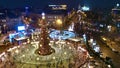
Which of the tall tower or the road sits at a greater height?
the tall tower

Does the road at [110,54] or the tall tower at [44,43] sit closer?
the tall tower at [44,43]

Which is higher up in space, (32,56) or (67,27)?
(32,56)

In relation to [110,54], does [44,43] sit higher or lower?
higher

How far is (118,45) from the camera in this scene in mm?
36781

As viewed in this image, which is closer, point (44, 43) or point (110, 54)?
point (44, 43)

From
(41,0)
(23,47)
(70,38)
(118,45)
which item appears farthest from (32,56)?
(41,0)

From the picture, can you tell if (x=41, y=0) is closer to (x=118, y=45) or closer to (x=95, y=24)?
(x=95, y=24)

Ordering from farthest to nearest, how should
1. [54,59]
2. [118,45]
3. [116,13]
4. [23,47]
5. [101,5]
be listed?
[101,5]
[116,13]
[118,45]
[23,47]
[54,59]

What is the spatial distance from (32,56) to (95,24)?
82.5 ft

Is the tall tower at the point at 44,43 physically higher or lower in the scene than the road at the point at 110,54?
higher

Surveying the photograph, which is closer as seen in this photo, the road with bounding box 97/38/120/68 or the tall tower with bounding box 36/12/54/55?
the tall tower with bounding box 36/12/54/55

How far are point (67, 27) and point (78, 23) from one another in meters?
2.97

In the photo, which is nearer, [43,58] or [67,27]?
[43,58]

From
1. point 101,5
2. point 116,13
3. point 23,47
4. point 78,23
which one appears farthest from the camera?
point 101,5
